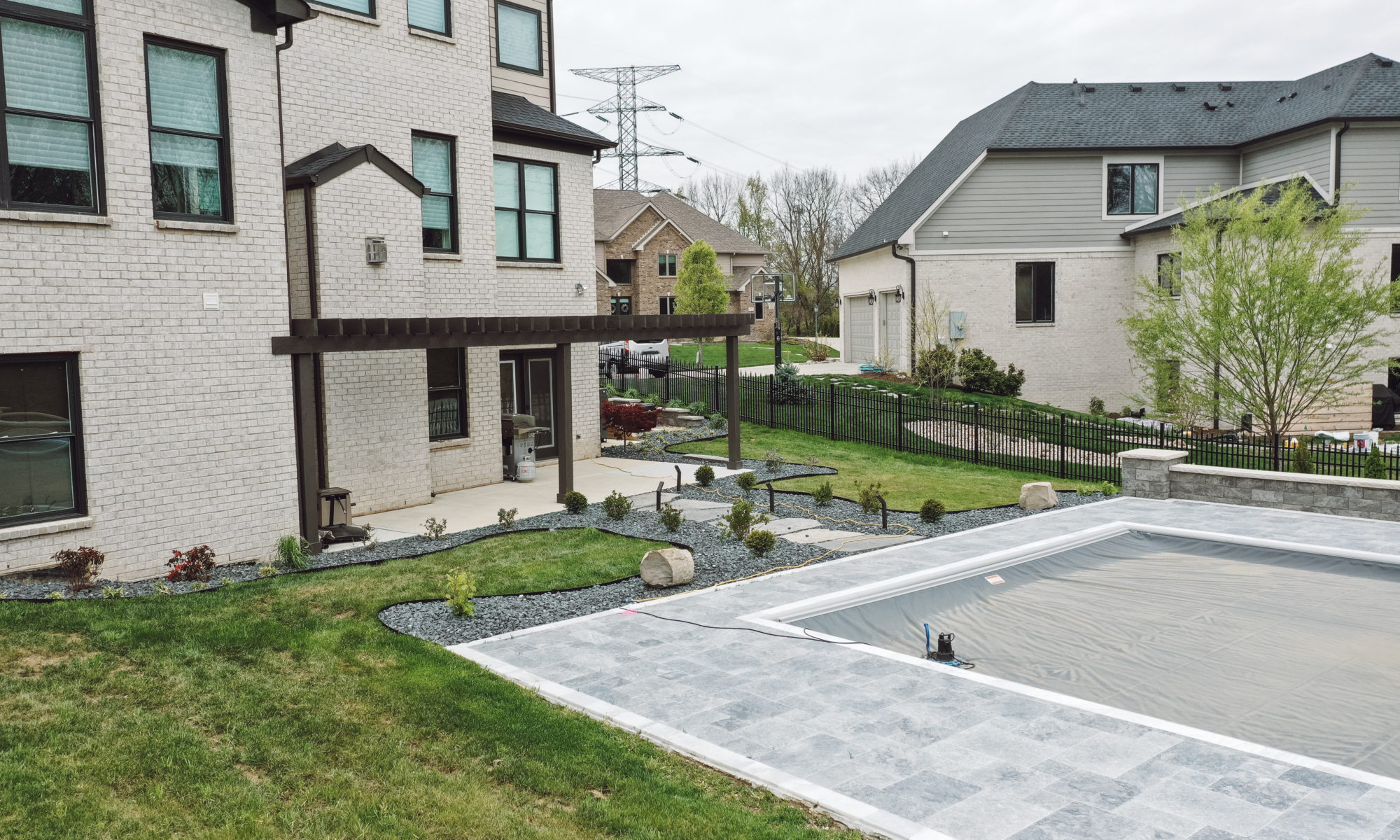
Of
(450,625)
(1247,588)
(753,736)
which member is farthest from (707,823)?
(1247,588)

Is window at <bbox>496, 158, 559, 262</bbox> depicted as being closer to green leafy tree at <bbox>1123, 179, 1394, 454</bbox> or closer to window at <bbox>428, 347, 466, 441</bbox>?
window at <bbox>428, 347, 466, 441</bbox>

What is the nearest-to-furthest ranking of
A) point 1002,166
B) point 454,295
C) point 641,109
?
point 454,295 → point 1002,166 → point 641,109

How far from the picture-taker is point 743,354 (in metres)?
43.7

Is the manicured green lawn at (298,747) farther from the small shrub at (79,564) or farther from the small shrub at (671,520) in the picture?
the small shrub at (671,520)

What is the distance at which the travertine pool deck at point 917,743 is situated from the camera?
4930 mm

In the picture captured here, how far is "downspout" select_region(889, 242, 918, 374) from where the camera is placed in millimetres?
27672

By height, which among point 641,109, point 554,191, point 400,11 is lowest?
point 554,191

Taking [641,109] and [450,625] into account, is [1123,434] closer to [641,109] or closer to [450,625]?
[450,625]

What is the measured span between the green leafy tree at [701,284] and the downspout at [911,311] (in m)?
19.0

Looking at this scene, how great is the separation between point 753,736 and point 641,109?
71.5 metres

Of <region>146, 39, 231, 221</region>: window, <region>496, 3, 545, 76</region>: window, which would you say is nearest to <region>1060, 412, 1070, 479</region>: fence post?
<region>496, 3, 545, 76</region>: window

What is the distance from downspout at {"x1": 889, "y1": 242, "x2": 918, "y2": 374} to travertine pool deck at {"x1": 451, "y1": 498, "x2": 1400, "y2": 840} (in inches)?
789

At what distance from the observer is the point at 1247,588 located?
10.0 meters

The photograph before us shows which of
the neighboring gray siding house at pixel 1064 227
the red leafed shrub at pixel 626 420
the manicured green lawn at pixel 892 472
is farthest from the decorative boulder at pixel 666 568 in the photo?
the neighboring gray siding house at pixel 1064 227
